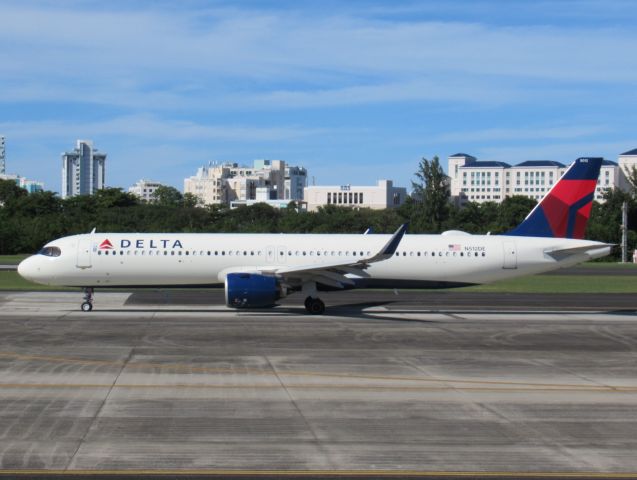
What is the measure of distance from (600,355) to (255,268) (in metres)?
16.2

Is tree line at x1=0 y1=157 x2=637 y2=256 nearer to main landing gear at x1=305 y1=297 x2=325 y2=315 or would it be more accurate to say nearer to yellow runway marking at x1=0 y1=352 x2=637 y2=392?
main landing gear at x1=305 y1=297 x2=325 y2=315

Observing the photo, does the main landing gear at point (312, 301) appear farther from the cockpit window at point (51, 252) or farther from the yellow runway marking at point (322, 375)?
the yellow runway marking at point (322, 375)

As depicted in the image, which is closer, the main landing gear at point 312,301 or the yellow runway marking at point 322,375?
the yellow runway marking at point 322,375

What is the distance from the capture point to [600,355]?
80.8ft

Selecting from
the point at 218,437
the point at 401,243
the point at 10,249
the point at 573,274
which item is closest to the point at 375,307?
the point at 401,243

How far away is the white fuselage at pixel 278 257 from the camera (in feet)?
117

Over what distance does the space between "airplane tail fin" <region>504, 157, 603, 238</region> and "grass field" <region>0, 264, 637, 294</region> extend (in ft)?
40.7

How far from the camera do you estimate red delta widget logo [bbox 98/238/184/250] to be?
A: 35.8 metres

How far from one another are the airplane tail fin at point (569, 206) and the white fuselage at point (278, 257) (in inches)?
24.7

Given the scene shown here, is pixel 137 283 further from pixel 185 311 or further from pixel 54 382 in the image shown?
pixel 54 382

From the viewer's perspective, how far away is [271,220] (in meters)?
120

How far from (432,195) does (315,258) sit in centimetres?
8451

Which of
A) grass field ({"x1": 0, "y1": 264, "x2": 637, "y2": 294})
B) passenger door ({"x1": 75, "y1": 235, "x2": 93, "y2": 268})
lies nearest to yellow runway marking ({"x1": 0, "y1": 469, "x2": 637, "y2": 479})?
passenger door ({"x1": 75, "y1": 235, "x2": 93, "y2": 268})

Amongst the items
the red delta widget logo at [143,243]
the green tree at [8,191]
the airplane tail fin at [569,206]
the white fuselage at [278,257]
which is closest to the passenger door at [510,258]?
the white fuselage at [278,257]
